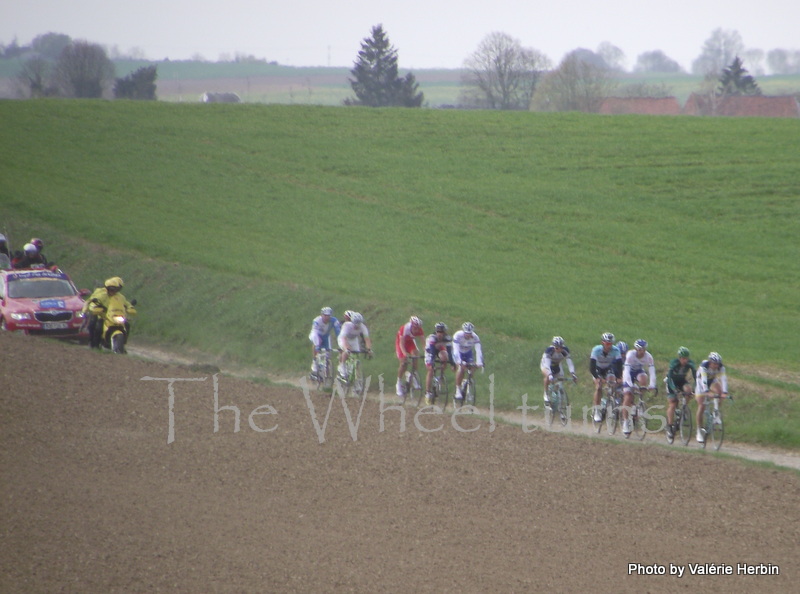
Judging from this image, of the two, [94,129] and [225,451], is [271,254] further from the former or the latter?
[94,129]

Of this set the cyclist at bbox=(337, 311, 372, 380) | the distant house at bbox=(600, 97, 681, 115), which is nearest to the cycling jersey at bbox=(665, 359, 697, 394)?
the cyclist at bbox=(337, 311, 372, 380)

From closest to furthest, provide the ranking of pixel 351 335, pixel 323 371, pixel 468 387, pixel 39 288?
pixel 468 387 → pixel 351 335 → pixel 323 371 → pixel 39 288

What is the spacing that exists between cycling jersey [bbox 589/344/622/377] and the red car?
43.6ft

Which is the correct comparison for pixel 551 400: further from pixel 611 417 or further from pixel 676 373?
→ pixel 676 373

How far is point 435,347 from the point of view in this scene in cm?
2144

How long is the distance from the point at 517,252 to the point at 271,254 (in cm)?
893

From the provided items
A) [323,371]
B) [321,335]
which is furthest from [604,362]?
[321,335]

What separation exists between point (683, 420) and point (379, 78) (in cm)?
8566

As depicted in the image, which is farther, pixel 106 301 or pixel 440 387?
pixel 106 301

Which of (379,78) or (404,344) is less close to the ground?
(379,78)

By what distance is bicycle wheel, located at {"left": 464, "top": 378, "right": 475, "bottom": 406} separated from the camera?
2116cm

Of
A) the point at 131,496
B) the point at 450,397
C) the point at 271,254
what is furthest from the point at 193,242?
the point at 131,496

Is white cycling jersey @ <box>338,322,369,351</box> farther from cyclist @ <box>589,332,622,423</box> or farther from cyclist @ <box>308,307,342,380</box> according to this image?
cyclist @ <box>589,332,622,423</box>

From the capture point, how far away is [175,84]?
5344 inches
